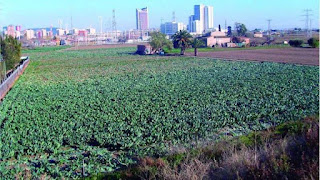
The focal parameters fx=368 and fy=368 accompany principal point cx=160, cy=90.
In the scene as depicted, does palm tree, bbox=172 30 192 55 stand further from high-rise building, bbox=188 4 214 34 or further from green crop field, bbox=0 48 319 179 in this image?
high-rise building, bbox=188 4 214 34

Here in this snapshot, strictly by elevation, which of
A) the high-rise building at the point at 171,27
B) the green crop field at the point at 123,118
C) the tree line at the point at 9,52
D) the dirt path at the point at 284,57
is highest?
the high-rise building at the point at 171,27

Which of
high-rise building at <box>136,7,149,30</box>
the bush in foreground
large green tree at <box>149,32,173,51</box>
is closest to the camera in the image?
the bush in foreground

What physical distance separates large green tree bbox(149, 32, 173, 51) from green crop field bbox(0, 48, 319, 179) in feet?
109

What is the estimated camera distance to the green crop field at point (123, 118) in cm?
834

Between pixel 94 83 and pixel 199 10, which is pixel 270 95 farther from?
pixel 199 10

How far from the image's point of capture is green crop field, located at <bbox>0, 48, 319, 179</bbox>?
Result: 8336 mm

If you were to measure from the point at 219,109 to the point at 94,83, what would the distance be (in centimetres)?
1092

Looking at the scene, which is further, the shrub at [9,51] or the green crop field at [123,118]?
the shrub at [9,51]

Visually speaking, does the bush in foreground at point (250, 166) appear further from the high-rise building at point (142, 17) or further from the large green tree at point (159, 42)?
the high-rise building at point (142, 17)

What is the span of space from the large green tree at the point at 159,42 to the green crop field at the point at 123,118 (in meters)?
33.1

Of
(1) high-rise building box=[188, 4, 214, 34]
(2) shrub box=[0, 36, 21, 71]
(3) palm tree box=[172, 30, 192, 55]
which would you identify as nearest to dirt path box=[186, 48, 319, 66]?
(3) palm tree box=[172, 30, 192, 55]

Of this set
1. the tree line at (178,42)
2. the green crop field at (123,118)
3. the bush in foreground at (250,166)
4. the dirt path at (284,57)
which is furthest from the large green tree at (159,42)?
the bush in foreground at (250,166)

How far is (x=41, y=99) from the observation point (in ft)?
53.3

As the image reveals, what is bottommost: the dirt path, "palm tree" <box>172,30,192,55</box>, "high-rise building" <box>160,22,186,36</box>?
the dirt path
